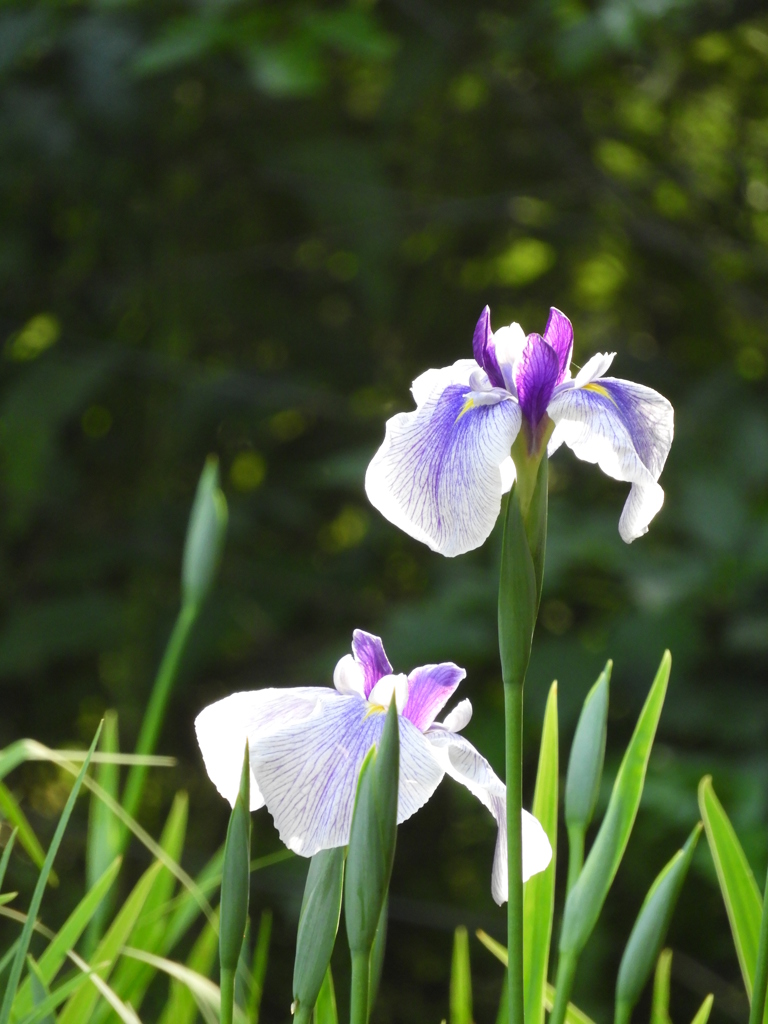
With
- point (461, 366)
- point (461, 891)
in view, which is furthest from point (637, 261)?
point (461, 366)

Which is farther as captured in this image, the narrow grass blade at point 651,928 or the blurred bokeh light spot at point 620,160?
the blurred bokeh light spot at point 620,160

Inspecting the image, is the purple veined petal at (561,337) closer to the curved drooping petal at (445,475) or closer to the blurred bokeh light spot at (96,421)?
the curved drooping petal at (445,475)

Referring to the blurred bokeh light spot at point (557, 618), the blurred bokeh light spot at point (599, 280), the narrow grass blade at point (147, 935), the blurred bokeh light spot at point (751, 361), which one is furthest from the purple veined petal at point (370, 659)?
the blurred bokeh light spot at point (599, 280)

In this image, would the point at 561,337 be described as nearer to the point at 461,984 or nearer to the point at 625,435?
the point at 625,435

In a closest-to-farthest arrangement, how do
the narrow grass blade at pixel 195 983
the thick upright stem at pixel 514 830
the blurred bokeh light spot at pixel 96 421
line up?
1. the thick upright stem at pixel 514 830
2. the narrow grass blade at pixel 195 983
3. the blurred bokeh light spot at pixel 96 421

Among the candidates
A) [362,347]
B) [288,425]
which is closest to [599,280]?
[362,347]
